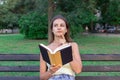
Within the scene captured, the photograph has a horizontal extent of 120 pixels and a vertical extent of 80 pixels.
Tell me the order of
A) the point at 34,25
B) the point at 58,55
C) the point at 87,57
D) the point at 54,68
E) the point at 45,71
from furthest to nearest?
the point at 34,25 < the point at 87,57 < the point at 45,71 < the point at 54,68 < the point at 58,55

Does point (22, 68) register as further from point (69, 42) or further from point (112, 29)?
point (112, 29)

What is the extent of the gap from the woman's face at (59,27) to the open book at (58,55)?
342mm

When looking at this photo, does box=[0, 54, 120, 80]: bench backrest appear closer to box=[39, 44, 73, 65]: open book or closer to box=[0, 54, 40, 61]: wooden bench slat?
box=[0, 54, 40, 61]: wooden bench slat

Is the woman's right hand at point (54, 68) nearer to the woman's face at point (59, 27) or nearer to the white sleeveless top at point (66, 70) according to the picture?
the white sleeveless top at point (66, 70)

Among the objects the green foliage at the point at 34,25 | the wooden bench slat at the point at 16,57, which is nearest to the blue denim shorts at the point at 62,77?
the wooden bench slat at the point at 16,57

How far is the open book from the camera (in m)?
3.87

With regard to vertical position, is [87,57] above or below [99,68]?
above

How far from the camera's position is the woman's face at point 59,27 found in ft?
14.1

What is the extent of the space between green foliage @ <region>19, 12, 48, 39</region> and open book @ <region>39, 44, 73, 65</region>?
87.0ft

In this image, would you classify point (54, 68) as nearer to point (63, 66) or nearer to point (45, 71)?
point (63, 66)

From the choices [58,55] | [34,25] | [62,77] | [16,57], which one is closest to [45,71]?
[62,77]

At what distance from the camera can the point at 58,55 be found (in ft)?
12.7

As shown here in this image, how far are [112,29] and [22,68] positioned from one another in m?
62.5

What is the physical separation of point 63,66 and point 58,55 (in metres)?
0.39
